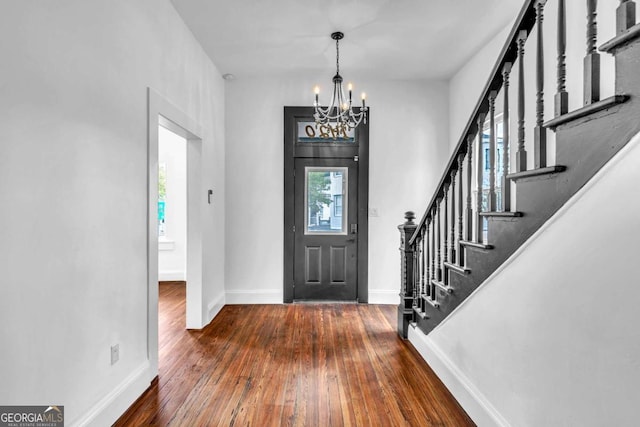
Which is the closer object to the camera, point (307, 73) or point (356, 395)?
point (356, 395)

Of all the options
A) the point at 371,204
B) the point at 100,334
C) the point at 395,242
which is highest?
the point at 371,204

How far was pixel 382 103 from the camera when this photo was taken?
470 cm

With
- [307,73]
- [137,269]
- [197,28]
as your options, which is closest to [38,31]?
[137,269]

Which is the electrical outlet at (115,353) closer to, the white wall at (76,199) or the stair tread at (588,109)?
the white wall at (76,199)

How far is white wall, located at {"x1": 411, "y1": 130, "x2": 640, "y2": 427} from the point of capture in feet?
3.65

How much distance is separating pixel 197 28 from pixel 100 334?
280 centimetres

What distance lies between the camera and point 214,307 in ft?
13.5

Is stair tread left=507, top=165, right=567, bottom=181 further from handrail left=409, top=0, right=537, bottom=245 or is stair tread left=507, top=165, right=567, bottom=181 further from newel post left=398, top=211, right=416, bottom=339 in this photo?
newel post left=398, top=211, right=416, bottom=339

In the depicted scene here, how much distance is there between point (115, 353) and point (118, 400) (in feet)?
0.89

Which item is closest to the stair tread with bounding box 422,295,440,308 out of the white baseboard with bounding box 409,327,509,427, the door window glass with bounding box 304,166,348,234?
the white baseboard with bounding box 409,327,509,427

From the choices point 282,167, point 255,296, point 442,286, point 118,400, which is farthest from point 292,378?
point 282,167

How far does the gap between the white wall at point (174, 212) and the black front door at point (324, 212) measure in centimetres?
267

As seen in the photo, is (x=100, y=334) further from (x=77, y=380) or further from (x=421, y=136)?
(x=421, y=136)

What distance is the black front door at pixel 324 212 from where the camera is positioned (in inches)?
183
